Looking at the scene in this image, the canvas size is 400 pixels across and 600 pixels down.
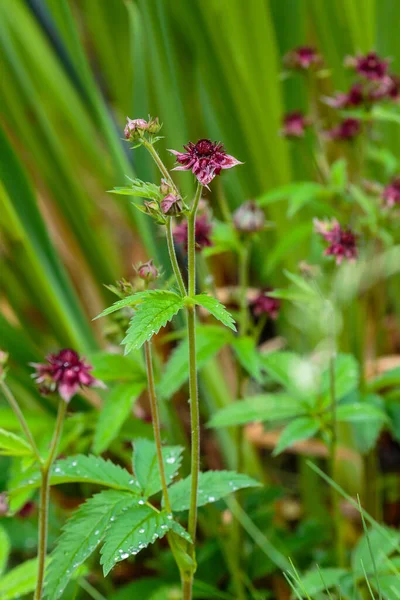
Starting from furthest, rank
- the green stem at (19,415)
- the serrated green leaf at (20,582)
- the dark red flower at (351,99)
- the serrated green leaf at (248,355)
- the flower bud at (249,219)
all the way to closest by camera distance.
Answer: the dark red flower at (351,99)
the flower bud at (249,219)
the serrated green leaf at (248,355)
the serrated green leaf at (20,582)
the green stem at (19,415)

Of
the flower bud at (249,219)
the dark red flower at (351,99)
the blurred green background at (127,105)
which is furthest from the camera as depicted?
the blurred green background at (127,105)

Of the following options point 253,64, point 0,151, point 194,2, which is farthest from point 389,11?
point 0,151

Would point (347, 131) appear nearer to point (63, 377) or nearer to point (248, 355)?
point (248, 355)

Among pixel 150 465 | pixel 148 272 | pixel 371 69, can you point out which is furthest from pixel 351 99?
pixel 150 465

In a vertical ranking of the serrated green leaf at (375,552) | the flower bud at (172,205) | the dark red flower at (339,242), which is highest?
the flower bud at (172,205)

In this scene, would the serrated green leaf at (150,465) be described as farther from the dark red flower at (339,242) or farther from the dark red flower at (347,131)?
the dark red flower at (347,131)

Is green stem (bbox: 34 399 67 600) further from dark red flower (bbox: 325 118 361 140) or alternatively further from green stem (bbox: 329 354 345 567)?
dark red flower (bbox: 325 118 361 140)

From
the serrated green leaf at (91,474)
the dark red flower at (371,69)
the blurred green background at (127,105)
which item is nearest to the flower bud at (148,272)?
the serrated green leaf at (91,474)
